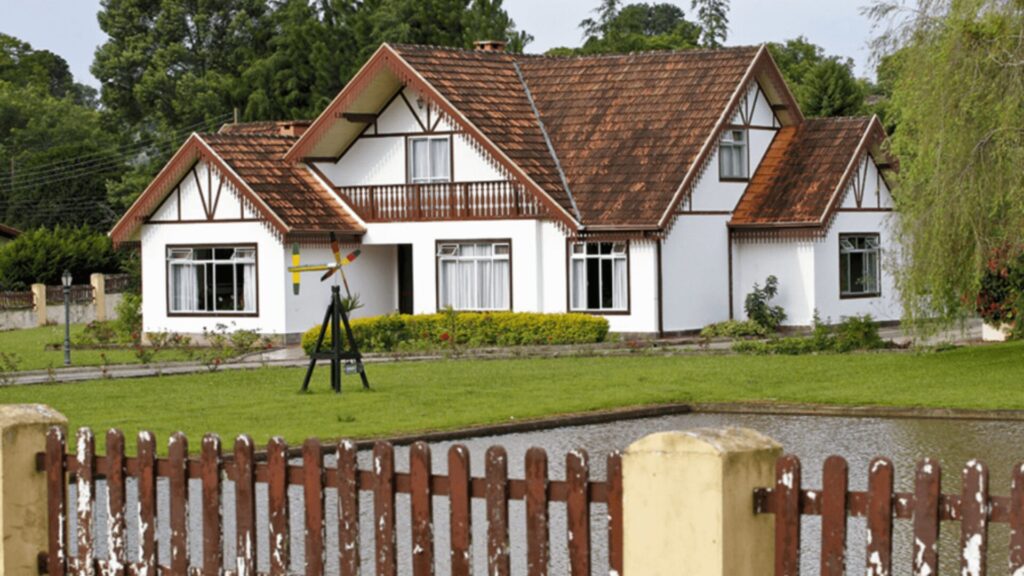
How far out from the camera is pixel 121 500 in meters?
10.2

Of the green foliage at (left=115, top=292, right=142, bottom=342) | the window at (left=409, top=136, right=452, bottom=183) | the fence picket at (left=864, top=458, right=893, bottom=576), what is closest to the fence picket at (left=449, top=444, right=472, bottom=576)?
the fence picket at (left=864, top=458, right=893, bottom=576)

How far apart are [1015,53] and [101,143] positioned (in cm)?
7159

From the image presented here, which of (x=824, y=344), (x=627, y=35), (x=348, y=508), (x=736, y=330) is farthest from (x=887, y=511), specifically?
(x=627, y=35)

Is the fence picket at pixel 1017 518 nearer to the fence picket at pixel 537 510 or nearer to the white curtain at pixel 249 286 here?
the fence picket at pixel 537 510

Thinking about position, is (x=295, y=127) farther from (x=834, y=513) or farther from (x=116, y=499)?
(x=834, y=513)

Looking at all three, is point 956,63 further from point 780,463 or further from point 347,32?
point 347,32

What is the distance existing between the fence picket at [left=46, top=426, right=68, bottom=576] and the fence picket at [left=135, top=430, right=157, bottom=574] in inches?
25.3

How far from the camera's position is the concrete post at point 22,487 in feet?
34.2

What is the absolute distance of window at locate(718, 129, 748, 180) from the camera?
4291 centimetres

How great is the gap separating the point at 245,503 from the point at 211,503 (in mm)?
235

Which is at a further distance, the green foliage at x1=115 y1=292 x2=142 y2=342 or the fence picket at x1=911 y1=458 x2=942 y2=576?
the green foliage at x1=115 y1=292 x2=142 y2=342

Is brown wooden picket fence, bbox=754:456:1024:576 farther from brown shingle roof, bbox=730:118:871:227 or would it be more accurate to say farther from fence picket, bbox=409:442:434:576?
brown shingle roof, bbox=730:118:871:227

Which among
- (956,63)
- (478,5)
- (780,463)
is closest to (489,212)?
(956,63)

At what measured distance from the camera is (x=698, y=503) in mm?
8055
